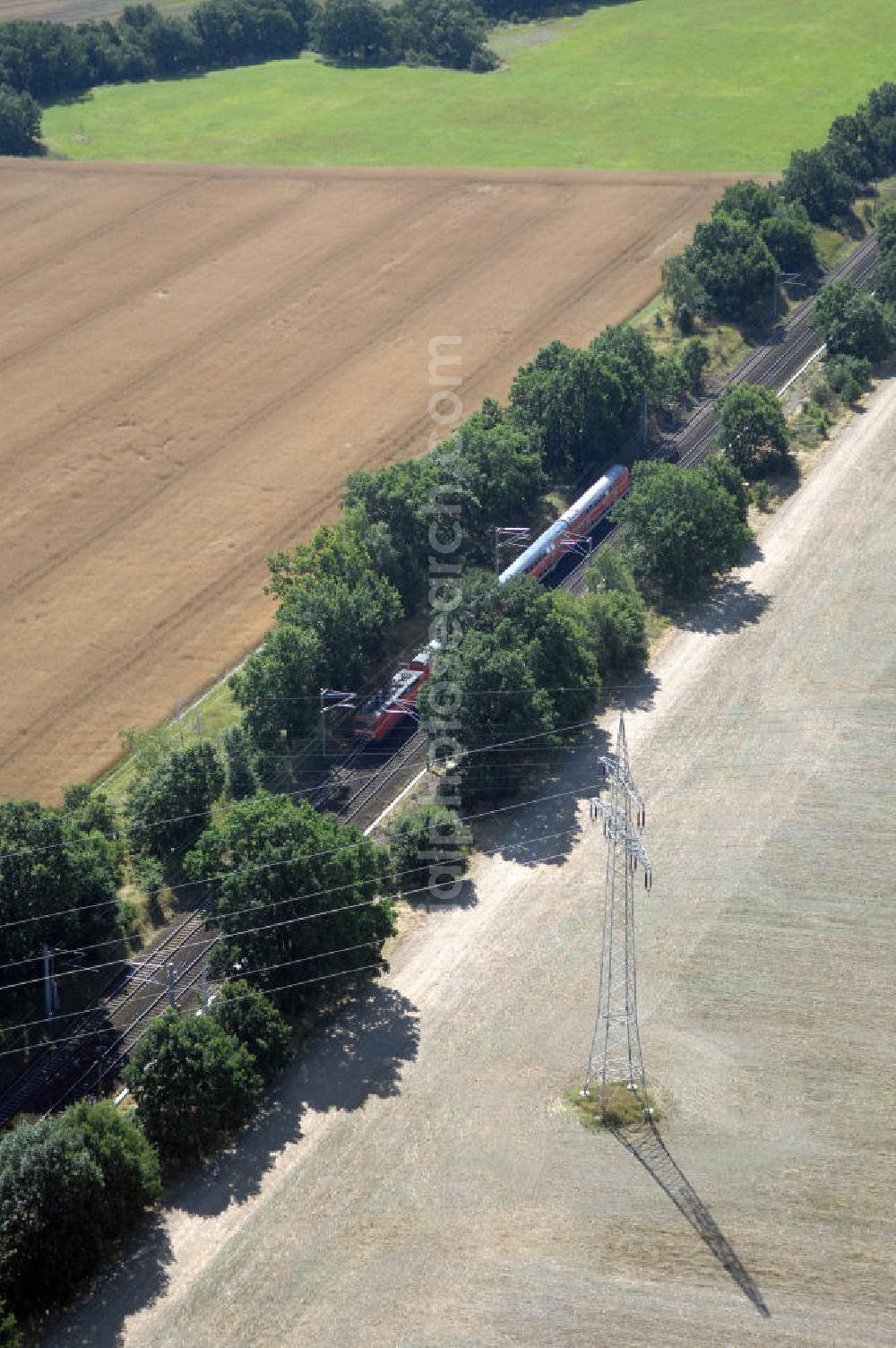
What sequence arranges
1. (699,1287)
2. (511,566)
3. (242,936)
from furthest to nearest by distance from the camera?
(511,566)
(242,936)
(699,1287)

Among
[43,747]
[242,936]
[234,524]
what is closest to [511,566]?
[234,524]

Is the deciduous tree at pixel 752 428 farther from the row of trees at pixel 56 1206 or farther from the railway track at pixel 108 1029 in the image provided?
the row of trees at pixel 56 1206

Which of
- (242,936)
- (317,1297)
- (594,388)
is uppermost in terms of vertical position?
(594,388)

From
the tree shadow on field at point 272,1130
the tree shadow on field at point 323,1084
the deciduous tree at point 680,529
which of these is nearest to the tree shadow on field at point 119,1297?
the tree shadow on field at point 272,1130

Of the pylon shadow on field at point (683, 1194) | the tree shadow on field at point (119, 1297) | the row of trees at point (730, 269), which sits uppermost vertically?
the row of trees at point (730, 269)

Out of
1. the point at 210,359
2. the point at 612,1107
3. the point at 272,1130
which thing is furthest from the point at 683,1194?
the point at 210,359

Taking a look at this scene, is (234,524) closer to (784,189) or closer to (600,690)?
(600,690)

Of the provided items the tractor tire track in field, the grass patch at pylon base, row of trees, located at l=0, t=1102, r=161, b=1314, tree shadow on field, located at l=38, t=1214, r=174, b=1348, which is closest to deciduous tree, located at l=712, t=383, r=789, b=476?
the tractor tire track in field
